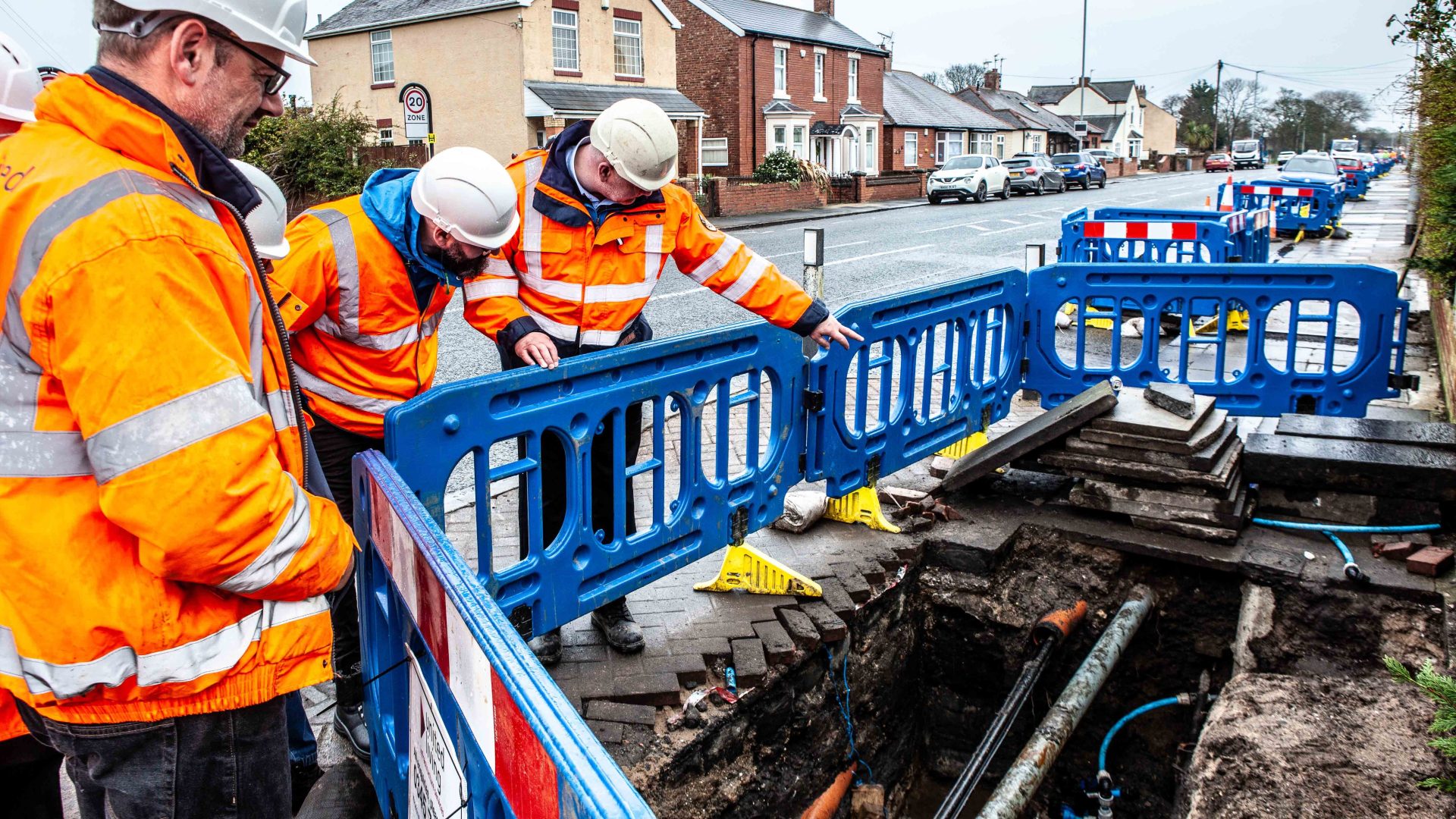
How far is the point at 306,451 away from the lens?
2.01 meters

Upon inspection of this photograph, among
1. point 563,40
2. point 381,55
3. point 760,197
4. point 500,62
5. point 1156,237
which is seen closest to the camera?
point 1156,237

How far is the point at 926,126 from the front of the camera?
4944 centimetres

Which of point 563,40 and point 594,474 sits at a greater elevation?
point 563,40

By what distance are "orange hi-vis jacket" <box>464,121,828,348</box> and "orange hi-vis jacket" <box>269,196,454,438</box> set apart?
27cm

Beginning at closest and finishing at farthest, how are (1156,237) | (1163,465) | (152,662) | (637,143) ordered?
(152,662)
(637,143)
(1163,465)
(1156,237)

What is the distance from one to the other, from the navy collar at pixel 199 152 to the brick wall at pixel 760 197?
2616 cm

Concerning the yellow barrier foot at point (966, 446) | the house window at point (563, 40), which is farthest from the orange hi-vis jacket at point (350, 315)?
the house window at point (563, 40)

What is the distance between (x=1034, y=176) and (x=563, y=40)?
18557mm

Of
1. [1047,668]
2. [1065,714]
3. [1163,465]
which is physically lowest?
[1047,668]

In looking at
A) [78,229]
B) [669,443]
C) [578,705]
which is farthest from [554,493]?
[669,443]

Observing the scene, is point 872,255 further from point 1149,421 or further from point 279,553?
point 279,553

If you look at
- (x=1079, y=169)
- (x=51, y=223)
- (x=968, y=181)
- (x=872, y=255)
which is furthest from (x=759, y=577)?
(x=1079, y=169)

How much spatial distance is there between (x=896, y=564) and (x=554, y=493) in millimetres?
1758

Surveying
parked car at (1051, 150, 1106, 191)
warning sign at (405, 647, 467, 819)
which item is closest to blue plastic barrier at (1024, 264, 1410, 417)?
warning sign at (405, 647, 467, 819)
